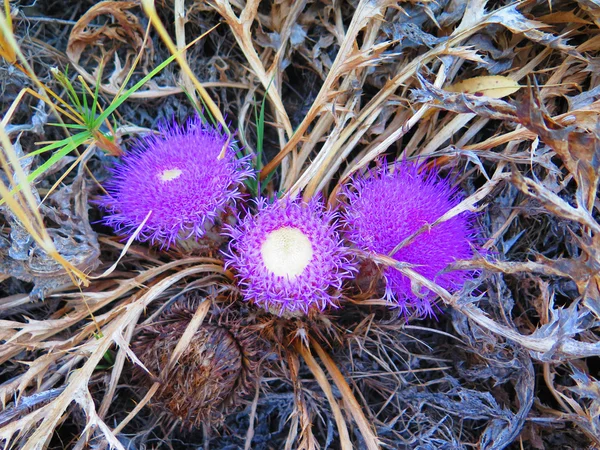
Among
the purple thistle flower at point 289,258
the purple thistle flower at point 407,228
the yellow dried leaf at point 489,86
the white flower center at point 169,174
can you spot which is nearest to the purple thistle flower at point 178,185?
the white flower center at point 169,174

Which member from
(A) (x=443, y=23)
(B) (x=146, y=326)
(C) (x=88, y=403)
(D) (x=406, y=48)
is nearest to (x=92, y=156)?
(B) (x=146, y=326)

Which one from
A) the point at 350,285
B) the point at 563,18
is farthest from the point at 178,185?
the point at 563,18

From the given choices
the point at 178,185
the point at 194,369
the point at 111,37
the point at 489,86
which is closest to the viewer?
the point at 194,369

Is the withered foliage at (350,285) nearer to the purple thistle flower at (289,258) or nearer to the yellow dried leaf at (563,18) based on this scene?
the yellow dried leaf at (563,18)

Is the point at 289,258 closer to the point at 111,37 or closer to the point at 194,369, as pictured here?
the point at 194,369

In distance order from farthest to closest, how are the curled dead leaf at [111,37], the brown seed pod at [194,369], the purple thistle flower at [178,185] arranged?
the curled dead leaf at [111,37], the purple thistle flower at [178,185], the brown seed pod at [194,369]
